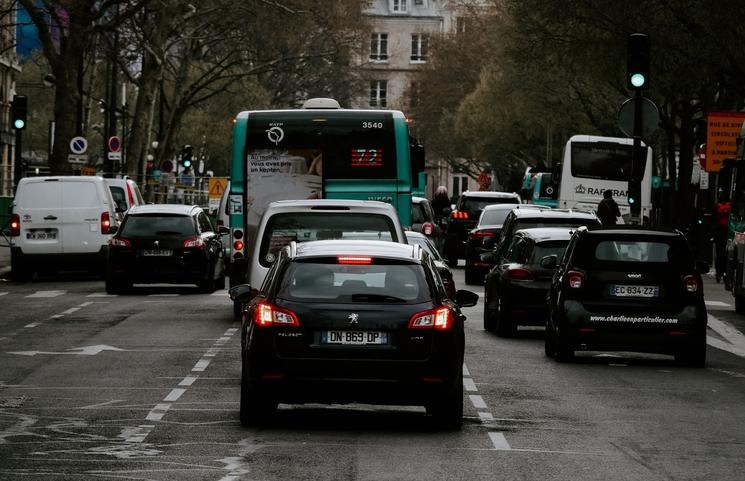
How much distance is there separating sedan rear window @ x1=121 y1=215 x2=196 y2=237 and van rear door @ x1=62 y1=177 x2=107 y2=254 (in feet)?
12.9

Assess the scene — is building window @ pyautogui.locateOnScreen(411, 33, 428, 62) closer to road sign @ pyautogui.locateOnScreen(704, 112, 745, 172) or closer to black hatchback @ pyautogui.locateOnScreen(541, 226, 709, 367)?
road sign @ pyautogui.locateOnScreen(704, 112, 745, 172)

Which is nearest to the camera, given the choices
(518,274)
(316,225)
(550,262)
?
(316,225)

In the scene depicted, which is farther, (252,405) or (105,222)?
(105,222)

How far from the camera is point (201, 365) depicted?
61.7 feet

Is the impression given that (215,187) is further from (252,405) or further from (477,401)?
(252,405)

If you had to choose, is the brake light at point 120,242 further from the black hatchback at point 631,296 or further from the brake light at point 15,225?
the black hatchback at point 631,296

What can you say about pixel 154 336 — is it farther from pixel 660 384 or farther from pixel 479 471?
pixel 479 471

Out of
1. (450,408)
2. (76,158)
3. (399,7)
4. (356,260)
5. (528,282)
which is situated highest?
(399,7)

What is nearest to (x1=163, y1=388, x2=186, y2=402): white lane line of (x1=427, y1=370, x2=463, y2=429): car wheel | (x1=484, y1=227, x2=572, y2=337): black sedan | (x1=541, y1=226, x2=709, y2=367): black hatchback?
(x1=427, y1=370, x2=463, y2=429): car wheel

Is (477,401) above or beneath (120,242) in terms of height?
beneath

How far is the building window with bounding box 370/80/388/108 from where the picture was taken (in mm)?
160875

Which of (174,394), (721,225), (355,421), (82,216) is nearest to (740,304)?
(721,225)

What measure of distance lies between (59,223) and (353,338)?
25.3 m

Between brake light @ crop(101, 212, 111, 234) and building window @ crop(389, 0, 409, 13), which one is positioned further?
building window @ crop(389, 0, 409, 13)
